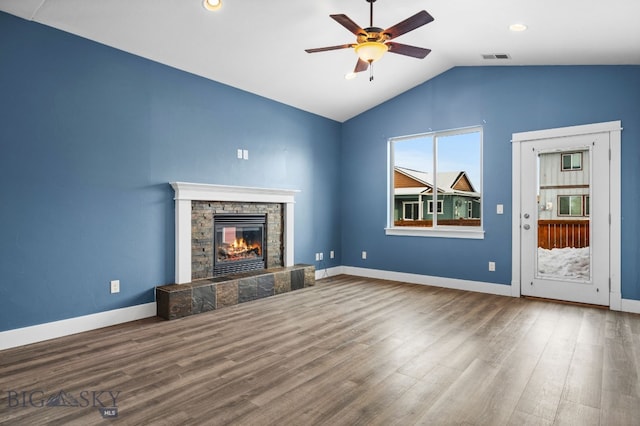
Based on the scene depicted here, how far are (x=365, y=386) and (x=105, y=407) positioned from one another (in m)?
1.58

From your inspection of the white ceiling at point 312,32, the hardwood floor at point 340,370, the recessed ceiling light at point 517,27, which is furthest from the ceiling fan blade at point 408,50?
the hardwood floor at point 340,370

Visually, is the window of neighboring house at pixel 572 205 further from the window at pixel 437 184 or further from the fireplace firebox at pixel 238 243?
the fireplace firebox at pixel 238 243

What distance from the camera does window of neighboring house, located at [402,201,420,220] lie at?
6.06 metres

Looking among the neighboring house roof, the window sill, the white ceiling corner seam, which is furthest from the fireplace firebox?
the white ceiling corner seam

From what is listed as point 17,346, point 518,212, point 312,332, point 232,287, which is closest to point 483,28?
point 518,212

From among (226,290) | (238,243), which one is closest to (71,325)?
(226,290)

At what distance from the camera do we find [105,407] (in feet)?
7.09

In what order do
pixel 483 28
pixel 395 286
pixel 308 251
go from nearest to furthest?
pixel 483 28, pixel 395 286, pixel 308 251

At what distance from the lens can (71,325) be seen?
3492mm

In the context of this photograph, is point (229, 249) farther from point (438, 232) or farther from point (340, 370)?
point (438, 232)

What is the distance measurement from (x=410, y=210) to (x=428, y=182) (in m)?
0.54

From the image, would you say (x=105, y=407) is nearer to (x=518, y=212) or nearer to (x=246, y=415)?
(x=246, y=415)

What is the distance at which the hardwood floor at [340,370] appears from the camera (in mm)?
2092

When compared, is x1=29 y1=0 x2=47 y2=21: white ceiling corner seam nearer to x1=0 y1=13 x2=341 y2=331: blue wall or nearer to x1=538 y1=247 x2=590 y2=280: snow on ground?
x1=0 y1=13 x2=341 y2=331: blue wall
